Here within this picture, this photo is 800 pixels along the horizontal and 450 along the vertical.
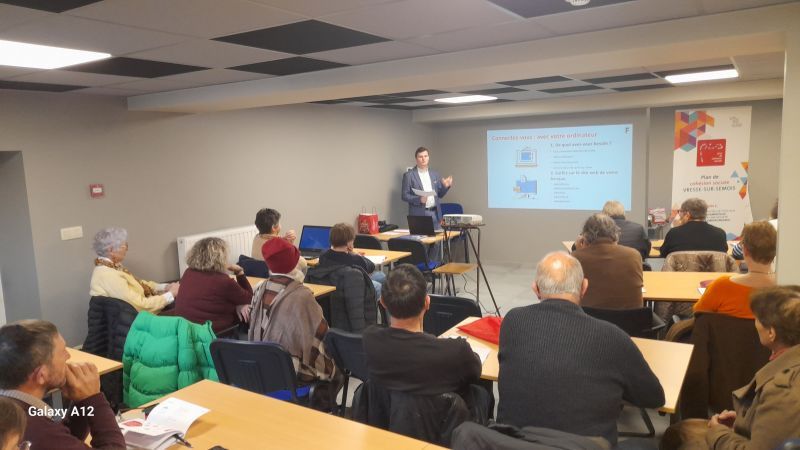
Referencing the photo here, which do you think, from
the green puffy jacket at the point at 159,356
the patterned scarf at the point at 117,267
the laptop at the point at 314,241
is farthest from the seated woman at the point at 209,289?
the laptop at the point at 314,241

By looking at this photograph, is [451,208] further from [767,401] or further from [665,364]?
[767,401]

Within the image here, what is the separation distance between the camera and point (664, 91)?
22.4ft

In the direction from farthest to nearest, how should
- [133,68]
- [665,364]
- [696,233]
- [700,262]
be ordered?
[696,233]
[700,262]
[133,68]
[665,364]

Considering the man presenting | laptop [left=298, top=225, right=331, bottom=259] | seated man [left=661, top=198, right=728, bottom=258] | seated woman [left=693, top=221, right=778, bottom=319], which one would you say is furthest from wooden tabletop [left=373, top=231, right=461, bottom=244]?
seated woman [left=693, top=221, right=778, bottom=319]

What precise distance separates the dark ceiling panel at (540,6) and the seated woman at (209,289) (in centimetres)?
225

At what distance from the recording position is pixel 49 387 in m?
1.63

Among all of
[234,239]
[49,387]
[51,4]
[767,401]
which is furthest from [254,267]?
[767,401]

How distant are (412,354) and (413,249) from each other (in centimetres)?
405

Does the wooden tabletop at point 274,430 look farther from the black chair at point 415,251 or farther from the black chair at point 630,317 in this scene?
the black chair at point 415,251

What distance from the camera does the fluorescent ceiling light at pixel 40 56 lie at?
2.85m

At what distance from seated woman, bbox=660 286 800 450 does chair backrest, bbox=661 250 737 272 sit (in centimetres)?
248

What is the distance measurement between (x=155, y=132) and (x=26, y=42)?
239 cm

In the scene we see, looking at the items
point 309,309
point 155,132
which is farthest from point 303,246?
point 309,309

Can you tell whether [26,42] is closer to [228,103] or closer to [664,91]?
[228,103]
